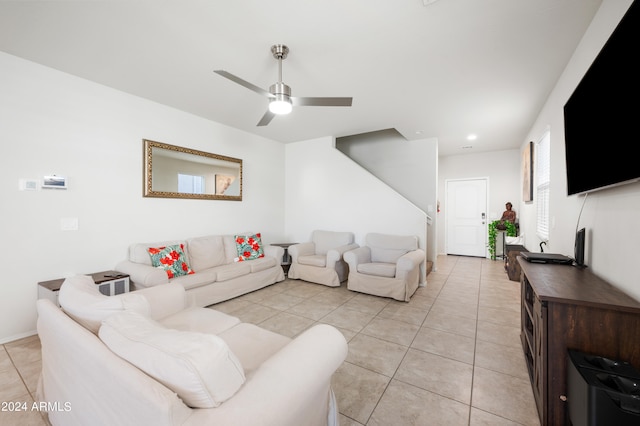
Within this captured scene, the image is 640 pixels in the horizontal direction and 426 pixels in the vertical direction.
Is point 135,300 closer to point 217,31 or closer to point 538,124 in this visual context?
point 217,31

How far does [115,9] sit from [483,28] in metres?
2.77

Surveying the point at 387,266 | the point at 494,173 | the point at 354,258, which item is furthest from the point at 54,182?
the point at 494,173

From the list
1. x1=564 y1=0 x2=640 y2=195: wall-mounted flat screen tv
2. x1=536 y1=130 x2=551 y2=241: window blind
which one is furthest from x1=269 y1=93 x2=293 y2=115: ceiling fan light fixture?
x1=536 y1=130 x2=551 y2=241: window blind

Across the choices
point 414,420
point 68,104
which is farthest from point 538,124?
point 68,104

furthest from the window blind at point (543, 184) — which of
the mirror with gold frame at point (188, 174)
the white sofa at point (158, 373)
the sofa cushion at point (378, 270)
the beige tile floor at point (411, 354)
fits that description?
the mirror with gold frame at point (188, 174)

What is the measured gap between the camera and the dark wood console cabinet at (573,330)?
1.25 metres

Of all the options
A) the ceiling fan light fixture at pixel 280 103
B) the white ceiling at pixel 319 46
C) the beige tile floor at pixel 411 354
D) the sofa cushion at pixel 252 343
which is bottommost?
the beige tile floor at pixel 411 354

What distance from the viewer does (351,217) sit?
4926 mm

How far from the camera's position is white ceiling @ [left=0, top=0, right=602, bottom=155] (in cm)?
183

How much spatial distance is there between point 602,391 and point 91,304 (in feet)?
7.54

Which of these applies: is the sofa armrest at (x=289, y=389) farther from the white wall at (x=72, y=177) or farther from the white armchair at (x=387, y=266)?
the white wall at (x=72, y=177)

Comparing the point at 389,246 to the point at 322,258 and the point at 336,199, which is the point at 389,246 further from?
the point at 336,199

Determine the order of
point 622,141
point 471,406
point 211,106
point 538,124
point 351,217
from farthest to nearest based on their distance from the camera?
point 351,217 < point 538,124 < point 211,106 < point 471,406 < point 622,141

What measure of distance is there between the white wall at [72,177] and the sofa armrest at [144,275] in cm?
37
